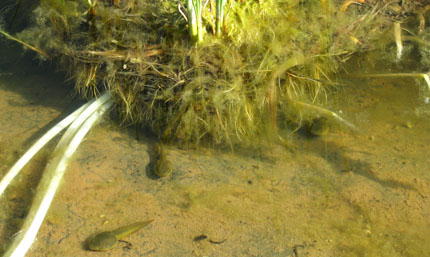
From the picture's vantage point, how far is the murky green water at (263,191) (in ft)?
6.86

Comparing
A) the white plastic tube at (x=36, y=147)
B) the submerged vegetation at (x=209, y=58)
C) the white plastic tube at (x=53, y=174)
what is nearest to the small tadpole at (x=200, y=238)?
the submerged vegetation at (x=209, y=58)

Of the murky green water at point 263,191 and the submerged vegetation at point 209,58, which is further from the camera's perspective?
the submerged vegetation at point 209,58

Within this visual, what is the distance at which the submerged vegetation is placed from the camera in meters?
2.35

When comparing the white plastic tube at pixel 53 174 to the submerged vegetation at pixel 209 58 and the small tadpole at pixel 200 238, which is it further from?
the small tadpole at pixel 200 238

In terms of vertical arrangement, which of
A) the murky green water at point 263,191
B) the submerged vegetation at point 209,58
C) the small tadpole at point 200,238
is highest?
the submerged vegetation at point 209,58

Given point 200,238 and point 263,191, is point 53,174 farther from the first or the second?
point 263,191

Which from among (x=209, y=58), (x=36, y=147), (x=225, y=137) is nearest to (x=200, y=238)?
(x=225, y=137)

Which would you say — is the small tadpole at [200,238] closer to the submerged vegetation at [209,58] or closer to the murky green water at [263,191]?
the murky green water at [263,191]

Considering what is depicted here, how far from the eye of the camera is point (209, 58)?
2.33m

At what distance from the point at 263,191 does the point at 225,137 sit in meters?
0.46

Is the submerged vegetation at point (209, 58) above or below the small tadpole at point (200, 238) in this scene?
above

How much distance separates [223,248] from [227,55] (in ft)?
3.63

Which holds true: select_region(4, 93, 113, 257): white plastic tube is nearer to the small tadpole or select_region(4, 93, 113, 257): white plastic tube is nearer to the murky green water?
the murky green water

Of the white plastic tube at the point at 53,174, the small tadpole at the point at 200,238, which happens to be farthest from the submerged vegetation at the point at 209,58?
the small tadpole at the point at 200,238
